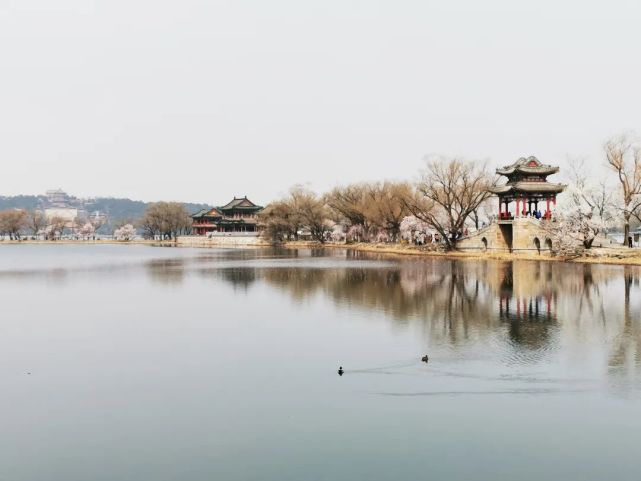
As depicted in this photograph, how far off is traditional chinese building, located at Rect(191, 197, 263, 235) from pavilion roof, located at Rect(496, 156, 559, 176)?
81375 millimetres

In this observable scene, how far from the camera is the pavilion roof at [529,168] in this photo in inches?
2618

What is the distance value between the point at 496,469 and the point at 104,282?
134 ft

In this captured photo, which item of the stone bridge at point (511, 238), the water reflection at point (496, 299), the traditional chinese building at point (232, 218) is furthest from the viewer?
the traditional chinese building at point (232, 218)

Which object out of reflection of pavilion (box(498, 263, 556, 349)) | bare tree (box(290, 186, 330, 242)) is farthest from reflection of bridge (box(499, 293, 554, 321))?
bare tree (box(290, 186, 330, 242))

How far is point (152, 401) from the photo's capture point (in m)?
16.2

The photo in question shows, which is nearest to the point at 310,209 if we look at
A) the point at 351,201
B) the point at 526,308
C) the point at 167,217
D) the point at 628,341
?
the point at 351,201

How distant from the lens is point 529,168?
66938mm

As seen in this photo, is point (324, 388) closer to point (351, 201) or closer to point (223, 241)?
point (351, 201)

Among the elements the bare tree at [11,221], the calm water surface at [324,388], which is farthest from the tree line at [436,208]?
the bare tree at [11,221]

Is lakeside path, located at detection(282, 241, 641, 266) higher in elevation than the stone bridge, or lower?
lower

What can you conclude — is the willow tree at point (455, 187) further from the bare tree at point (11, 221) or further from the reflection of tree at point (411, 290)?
the bare tree at point (11, 221)

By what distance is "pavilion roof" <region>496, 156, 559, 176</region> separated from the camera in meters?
66.5

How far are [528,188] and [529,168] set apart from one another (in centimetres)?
242

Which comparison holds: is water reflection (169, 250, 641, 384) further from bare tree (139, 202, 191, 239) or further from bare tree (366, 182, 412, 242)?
bare tree (139, 202, 191, 239)
